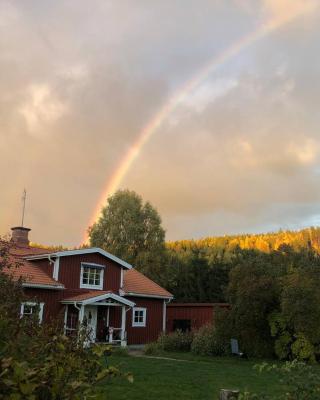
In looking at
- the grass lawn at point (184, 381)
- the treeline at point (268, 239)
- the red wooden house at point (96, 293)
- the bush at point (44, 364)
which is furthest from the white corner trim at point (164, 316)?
the treeline at point (268, 239)

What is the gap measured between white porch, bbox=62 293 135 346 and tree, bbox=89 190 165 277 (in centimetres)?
1919

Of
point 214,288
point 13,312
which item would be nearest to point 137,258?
point 214,288

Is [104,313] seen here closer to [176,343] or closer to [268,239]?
[176,343]

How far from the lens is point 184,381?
38.0 ft

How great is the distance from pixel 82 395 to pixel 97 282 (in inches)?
895

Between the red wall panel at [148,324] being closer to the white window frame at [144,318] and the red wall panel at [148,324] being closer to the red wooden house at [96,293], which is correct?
the red wooden house at [96,293]

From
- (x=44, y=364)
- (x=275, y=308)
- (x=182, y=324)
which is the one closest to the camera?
(x=44, y=364)

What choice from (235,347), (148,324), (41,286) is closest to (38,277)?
(41,286)

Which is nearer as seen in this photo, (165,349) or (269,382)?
(269,382)

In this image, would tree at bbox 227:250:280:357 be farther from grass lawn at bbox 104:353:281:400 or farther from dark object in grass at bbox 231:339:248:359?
grass lawn at bbox 104:353:281:400

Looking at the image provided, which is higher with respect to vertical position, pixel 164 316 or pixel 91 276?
pixel 91 276

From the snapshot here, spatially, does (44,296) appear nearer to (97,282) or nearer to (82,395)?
(97,282)

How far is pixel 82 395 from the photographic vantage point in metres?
2.69

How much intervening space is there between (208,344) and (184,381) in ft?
29.1
